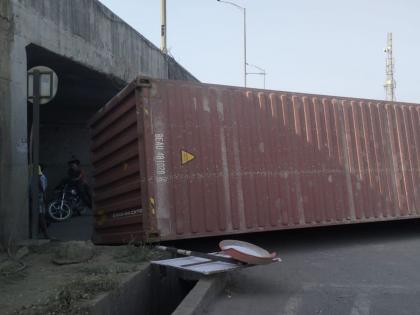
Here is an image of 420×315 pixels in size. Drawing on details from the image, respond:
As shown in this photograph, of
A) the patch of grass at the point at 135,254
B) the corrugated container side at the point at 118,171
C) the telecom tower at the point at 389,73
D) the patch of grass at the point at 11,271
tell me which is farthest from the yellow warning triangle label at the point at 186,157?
the telecom tower at the point at 389,73

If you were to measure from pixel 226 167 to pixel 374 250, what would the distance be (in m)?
2.89

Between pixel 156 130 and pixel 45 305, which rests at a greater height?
pixel 156 130

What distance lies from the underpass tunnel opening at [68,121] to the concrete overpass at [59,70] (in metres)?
0.02

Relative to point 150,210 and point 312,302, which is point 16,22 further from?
point 312,302

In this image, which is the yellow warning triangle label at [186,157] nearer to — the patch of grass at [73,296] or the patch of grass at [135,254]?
the patch of grass at [135,254]

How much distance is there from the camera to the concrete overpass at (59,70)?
7.81 metres

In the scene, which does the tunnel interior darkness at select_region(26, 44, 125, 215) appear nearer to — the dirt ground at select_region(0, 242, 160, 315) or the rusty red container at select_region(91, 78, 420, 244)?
the rusty red container at select_region(91, 78, 420, 244)

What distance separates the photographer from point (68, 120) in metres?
16.3

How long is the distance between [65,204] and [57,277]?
280 inches

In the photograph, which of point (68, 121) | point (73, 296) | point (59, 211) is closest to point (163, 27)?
point (68, 121)

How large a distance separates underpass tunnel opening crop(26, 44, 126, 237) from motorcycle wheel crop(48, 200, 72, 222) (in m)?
1.35

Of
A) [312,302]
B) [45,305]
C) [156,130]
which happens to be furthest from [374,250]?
[45,305]

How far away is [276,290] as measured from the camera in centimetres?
606

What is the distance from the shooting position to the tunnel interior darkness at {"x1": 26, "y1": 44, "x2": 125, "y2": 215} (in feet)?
43.3
